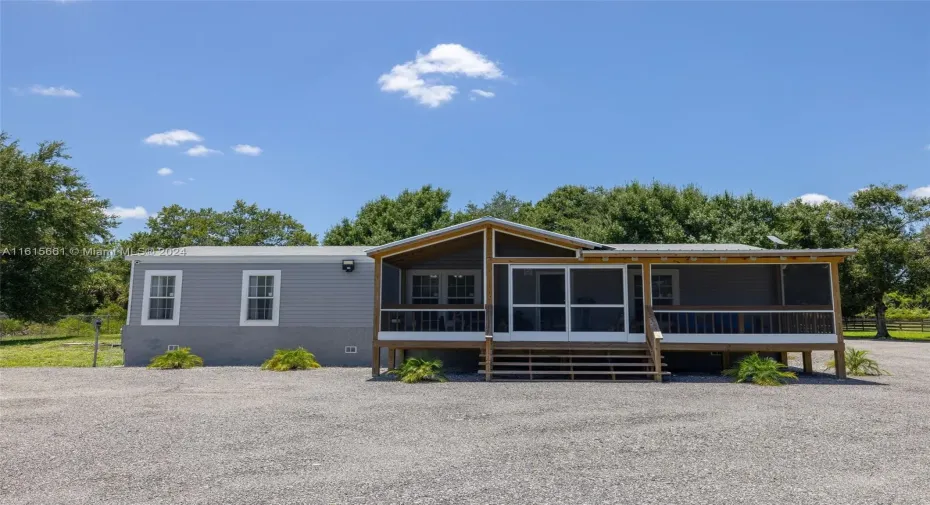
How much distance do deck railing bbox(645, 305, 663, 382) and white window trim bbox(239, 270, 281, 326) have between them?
9.65 m

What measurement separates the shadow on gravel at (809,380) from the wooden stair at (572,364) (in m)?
0.79

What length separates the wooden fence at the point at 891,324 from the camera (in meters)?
35.3

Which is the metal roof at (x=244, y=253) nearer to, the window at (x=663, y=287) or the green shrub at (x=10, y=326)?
the window at (x=663, y=287)

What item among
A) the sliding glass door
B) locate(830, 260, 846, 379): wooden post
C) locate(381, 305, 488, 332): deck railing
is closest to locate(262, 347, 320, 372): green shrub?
locate(381, 305, 488, 332): deck railing

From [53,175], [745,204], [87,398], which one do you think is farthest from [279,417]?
[53,175]

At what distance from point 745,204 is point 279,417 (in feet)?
97.0

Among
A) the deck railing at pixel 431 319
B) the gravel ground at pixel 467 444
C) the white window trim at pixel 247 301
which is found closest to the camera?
the gravel ground at pixel 467 444

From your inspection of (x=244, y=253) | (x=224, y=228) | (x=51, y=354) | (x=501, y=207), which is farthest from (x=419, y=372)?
(x=224, y=228)

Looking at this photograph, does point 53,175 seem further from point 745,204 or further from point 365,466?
point 745,204

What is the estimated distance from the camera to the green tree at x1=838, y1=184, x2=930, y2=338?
97.1 feet

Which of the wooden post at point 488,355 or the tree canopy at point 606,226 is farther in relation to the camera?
the tree canopy at point 606,226

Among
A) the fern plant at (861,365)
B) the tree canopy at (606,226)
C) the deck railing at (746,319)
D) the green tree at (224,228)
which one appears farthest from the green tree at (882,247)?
the green tree at (224,228)

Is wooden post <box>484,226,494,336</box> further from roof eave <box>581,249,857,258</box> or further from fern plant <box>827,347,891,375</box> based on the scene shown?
fern plant <box>827,347,891,375</box>

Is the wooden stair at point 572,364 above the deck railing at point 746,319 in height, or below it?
below
